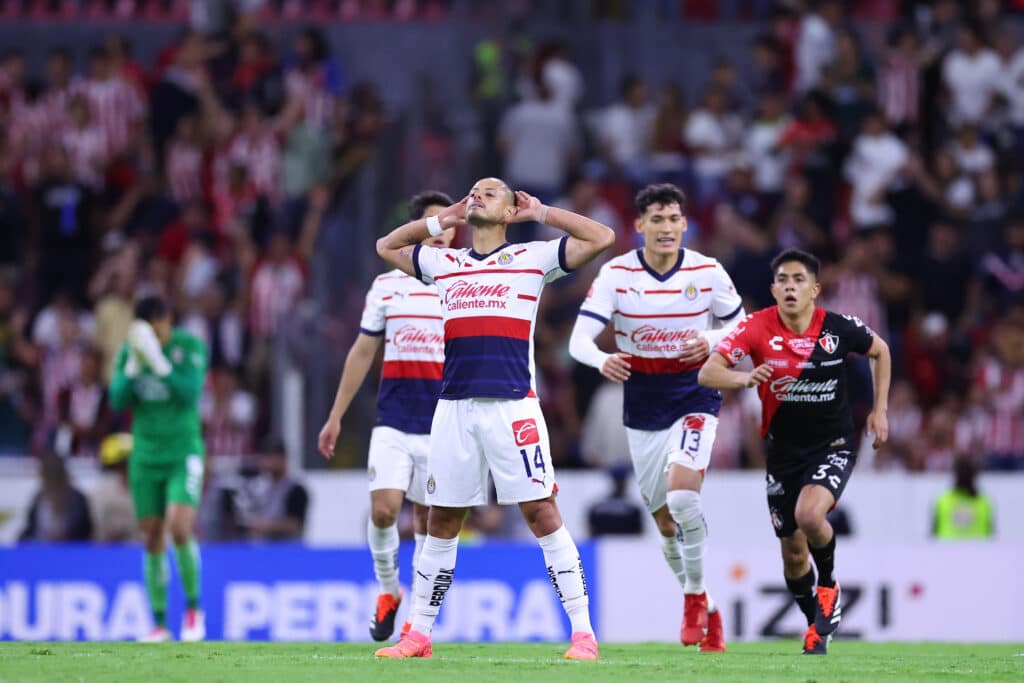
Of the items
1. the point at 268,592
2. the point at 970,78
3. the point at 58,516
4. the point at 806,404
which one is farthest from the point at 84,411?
the point at 970,78

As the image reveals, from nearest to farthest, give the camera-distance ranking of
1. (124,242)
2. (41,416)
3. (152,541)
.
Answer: (152,541)
(41,416)
(124,242)

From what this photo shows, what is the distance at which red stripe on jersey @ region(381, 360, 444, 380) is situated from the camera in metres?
12.8

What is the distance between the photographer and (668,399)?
1241 cm

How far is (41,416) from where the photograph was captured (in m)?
20.3

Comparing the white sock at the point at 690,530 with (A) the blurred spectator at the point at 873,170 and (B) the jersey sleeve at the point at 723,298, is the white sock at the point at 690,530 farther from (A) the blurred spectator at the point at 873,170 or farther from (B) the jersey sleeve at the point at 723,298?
(A) the blurred spectator at the point at 873,170

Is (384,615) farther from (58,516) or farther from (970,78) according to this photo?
(970,78)

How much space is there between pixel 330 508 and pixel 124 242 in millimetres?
4930

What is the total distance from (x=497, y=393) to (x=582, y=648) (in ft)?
5.32

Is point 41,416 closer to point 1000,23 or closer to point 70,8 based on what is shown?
point 70,8

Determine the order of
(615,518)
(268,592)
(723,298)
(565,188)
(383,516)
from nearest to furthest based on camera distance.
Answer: (723,298), (383,516), (268,592), (615,518), (565,188)

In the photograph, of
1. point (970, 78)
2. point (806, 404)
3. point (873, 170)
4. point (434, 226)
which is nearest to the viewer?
point (434, 226)

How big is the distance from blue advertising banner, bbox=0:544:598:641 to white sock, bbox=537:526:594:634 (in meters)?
6.66

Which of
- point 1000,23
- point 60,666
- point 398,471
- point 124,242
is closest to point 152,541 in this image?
point 398,471

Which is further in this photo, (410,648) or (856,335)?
(856,335)
